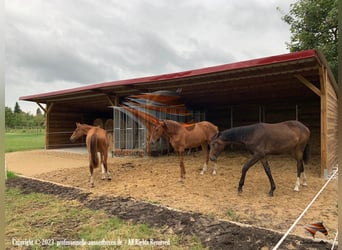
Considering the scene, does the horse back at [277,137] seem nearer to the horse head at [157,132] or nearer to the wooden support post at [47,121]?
the horse head at [157,132]

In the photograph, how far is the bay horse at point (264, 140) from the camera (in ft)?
10.7

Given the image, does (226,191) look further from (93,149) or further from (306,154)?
(93,149)

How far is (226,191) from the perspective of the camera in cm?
349

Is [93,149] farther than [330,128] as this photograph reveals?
No

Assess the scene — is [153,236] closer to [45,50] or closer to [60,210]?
[60,210]

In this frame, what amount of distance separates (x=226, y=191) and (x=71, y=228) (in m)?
2.30

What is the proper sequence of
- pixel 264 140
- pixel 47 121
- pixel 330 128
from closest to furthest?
1. pixel 264 140
2. pixel 330 128
3. pixel 47 121

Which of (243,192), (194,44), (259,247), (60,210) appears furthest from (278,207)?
(194,44)

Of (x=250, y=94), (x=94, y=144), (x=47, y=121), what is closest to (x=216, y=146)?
(x=94, y=144)

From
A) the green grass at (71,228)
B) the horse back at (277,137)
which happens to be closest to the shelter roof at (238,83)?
the horse back at (277,137)

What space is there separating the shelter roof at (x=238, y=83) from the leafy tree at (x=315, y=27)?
11.2ft

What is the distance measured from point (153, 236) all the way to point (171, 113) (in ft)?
19.6

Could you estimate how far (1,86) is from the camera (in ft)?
1.68

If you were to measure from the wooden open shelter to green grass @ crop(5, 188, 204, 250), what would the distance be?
333 cm
